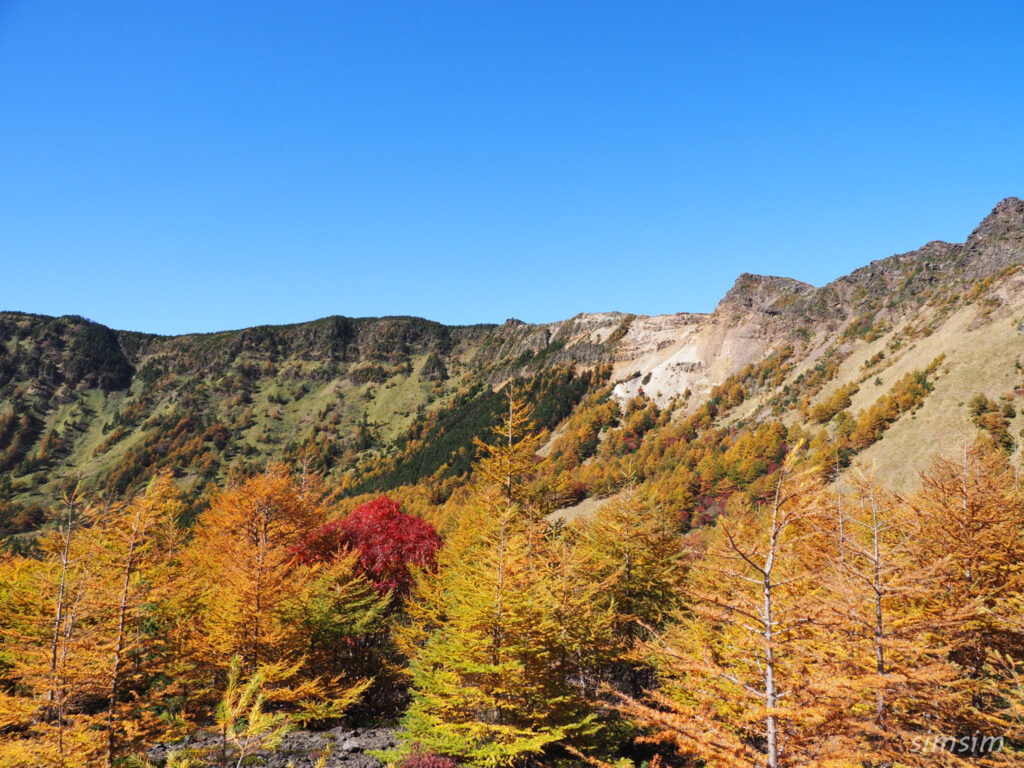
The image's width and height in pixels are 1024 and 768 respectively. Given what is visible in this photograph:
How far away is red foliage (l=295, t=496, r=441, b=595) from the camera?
92.8 feet

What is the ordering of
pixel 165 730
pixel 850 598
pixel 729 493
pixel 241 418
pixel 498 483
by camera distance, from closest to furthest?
pixel 850 598, pixel 165 730, pixel 498 483, pixel 729 493, pixel 241 418

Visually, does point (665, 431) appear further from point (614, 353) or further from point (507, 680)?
point (507, 680)

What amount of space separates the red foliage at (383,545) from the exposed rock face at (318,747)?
912 centimetres

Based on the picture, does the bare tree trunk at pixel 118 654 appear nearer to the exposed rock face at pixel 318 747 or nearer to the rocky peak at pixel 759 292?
the exposed rock face at pixel 318 747

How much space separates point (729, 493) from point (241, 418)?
170m

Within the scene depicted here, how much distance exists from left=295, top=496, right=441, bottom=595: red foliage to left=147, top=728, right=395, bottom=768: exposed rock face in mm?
9120

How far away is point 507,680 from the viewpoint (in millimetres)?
13492

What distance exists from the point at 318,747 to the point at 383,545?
12150mm

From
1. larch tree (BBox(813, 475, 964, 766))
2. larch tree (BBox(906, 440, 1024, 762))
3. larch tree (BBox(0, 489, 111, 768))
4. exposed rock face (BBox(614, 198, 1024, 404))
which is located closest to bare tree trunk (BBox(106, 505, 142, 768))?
larch tree (BBox(0, 489, 111, 768))

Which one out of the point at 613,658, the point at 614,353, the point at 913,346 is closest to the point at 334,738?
the point at 613,658

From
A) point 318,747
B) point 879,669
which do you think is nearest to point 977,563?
point 879,669

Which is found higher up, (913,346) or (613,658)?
(913,346)

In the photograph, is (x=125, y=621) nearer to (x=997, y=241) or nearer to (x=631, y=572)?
(x=631, y=572)

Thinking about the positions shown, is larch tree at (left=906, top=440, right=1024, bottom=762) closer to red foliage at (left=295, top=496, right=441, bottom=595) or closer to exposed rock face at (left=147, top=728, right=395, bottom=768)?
exposed rock face at (left=147, top=728, right=395, bottom=768)
